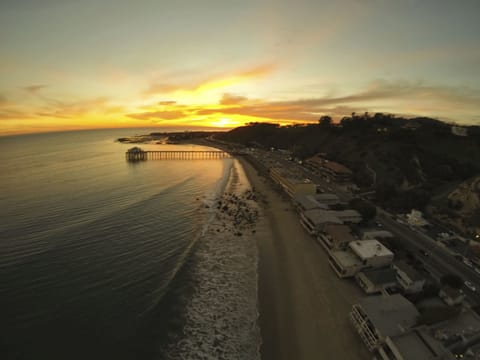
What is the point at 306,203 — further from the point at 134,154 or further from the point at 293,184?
the point at 134,154

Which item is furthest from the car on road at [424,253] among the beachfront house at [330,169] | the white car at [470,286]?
the beachfront house at [330,169]

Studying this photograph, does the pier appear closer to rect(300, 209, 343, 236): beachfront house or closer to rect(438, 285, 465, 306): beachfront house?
rect(300, 209, 343, 236): beachfront house

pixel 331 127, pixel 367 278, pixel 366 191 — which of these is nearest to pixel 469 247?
pixel 367 278

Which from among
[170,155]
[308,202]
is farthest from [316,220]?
[170,155]

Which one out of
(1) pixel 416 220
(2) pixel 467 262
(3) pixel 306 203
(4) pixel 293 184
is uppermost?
(4) pixel 293 184

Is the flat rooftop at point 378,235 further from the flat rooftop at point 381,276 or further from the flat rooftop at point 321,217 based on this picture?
the flat rooftop at point 381,276

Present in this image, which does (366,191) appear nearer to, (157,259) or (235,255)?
(235,255)
